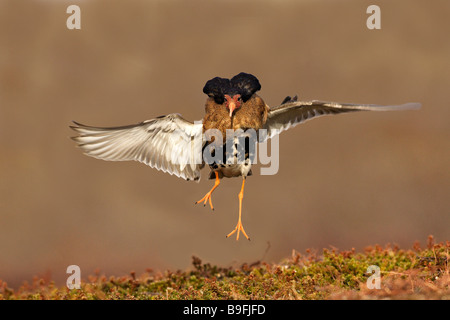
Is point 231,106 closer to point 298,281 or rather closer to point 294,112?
point 294,112

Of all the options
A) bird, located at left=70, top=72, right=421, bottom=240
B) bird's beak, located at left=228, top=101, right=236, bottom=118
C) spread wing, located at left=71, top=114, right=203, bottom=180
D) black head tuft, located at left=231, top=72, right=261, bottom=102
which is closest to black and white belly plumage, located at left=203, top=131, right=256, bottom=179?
bird, located at left=70, top=72, right=421, bottom=240

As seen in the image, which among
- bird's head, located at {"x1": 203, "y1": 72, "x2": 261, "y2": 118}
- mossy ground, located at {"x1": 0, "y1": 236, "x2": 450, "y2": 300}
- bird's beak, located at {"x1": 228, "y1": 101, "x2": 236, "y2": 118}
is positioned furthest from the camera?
bird's head, located at {"x1": 203, "y1": 72, "x2": 261, "y2": 118}

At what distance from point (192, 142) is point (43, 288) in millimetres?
3387

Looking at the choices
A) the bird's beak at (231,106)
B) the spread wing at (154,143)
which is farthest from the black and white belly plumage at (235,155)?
the spread wing at (154,143)

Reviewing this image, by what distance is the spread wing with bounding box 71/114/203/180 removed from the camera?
18.9 feet

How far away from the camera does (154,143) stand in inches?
238

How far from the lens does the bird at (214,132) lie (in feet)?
16.9

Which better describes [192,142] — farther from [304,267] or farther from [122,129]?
[304,267]

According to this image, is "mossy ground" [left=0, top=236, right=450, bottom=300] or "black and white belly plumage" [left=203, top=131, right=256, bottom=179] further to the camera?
"black and white belly plumage" [left=203, top=131, right=256, bottom=179]

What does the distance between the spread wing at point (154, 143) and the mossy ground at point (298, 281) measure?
1642mm

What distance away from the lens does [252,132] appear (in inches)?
209

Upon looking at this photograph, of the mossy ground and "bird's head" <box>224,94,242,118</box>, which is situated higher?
"bird's head" <box>224,94,242,118</box>

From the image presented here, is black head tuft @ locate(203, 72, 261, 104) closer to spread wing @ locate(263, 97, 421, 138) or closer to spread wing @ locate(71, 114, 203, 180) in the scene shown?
spread wing @ locate(71, 114, 203, 180)
